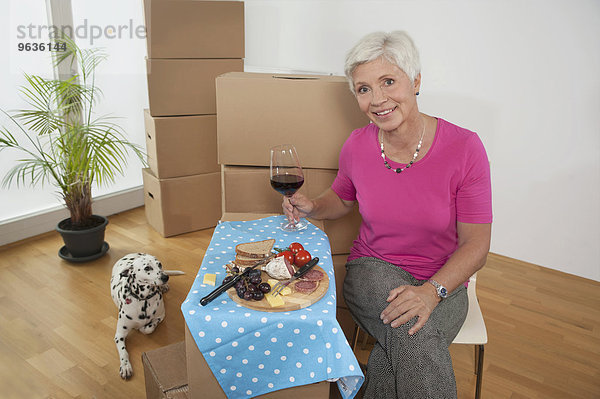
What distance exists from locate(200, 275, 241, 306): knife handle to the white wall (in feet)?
7.07

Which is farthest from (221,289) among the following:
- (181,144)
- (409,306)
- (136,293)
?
(181,144)

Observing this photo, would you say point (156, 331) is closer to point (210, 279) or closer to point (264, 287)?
point (210, 279)

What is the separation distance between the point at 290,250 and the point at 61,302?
1.58 m

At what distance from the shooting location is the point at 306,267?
1.13 metres

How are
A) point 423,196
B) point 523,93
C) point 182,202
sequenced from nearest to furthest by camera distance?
point 423,196 < point 523,93 < point 182,202

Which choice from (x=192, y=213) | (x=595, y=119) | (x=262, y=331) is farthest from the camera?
(x=192, y=213)

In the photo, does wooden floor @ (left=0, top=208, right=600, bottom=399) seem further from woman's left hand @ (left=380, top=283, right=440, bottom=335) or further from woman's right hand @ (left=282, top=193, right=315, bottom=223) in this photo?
woman's right hand @ (left=282, top=193, right=315, bottom=223)

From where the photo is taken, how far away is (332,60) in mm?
3148

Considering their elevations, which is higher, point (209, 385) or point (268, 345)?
point (268, 345)

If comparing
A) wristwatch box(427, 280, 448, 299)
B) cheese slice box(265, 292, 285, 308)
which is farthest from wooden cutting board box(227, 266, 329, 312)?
wristwatch box(427, 280, 448, 299)

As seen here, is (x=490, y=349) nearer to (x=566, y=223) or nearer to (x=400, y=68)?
(x=566, y=223)

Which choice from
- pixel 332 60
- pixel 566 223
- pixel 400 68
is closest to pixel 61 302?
pixel 400 68

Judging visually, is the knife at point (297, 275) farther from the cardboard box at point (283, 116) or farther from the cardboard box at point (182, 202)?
the cardboard box at point (182, 202)

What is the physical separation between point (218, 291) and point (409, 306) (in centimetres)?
51
